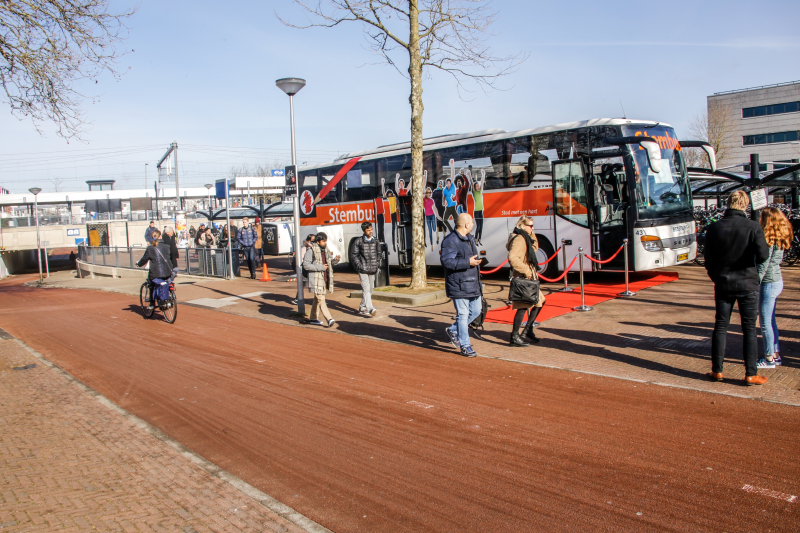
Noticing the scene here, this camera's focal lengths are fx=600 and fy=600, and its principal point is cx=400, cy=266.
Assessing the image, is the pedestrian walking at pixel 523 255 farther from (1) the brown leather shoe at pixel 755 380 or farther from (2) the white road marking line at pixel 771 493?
(2) the white road marking line at pixel 771 493

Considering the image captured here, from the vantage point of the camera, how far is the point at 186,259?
23.8 m

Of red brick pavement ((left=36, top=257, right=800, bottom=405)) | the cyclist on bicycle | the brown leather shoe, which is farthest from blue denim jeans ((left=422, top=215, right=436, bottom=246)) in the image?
the brown leather shoe

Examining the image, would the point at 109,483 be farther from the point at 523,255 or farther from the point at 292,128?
the point at 292,128

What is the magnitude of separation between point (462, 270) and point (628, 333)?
2.98 m

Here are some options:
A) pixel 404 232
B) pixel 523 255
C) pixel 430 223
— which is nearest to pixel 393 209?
pixel 404 232

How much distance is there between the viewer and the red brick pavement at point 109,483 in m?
4.01

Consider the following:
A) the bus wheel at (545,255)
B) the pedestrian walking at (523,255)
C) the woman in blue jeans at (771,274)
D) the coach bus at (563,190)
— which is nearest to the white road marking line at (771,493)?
the woman in blue jeans at (771,274)

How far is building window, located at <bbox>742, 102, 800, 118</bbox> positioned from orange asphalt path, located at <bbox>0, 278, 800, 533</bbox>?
59272 mm

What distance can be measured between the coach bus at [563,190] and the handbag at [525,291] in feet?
18.7

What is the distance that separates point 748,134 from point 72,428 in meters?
63.6

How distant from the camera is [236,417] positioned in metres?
6.23

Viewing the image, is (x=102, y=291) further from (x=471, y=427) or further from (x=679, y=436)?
(x=679, y=436)

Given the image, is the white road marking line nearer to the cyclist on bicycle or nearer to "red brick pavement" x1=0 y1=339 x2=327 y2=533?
"red brick pavement" x1=0 y1=339 x2=327 y2=533

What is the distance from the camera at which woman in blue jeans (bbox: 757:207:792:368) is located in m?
6.46
